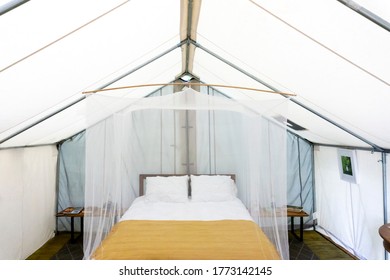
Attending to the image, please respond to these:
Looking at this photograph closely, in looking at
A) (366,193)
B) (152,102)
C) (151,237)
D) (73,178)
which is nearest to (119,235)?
(151,237)

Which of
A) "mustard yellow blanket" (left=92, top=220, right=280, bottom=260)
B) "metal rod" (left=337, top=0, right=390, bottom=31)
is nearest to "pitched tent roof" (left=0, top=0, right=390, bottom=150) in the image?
"metal rod" (left=337, top=0, right=390, bottom=31)

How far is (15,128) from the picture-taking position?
258 cm

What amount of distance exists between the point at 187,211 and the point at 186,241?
3.05ft

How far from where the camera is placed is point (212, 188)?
379cm

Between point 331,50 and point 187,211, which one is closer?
point 331,50

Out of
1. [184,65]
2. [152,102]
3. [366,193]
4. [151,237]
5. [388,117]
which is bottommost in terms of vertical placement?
[151,237]

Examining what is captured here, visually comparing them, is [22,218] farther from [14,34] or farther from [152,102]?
[14,34]

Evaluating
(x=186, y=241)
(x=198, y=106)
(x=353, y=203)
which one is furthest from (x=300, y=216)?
(x=198, y=106)

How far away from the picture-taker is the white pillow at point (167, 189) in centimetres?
373

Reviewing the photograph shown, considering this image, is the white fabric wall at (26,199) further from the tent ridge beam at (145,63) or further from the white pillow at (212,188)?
the white pillow at (212,188)

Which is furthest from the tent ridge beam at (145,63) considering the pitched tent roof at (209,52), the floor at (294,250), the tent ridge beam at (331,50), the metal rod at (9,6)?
the floor at (294,250)

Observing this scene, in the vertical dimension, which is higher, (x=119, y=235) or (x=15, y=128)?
(x=15, y=128)

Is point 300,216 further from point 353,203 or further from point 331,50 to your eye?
point 331,50

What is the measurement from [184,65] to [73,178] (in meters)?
2.73
